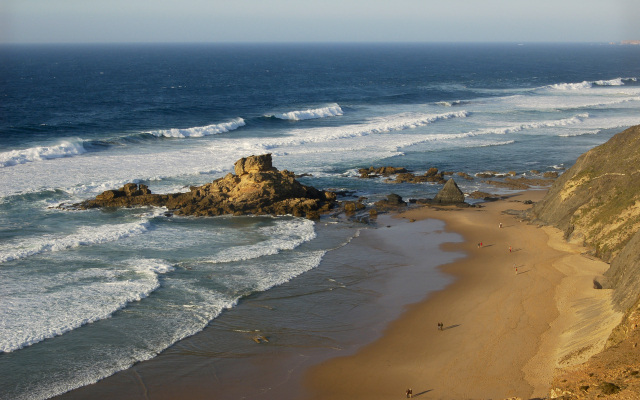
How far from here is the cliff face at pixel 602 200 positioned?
2091 cm

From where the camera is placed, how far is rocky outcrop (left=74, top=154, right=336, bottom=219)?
29297 mm

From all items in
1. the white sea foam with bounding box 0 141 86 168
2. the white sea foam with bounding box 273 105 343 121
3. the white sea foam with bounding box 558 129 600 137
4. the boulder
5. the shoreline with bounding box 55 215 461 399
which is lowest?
the shoreline with bounding box 55 215 461 399

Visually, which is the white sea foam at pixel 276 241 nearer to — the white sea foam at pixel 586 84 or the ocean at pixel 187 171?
the ocean at pixel 187 171

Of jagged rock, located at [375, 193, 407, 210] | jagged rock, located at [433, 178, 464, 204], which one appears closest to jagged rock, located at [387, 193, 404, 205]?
jagged rock, located at [375, 193, 407, 210]

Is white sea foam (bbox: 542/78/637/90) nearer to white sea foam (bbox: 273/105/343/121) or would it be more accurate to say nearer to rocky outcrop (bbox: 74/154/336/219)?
white sea foam (bbox: 273/105/343/121)

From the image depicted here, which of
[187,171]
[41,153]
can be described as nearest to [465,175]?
[187,171]

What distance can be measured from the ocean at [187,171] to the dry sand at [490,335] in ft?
6.62

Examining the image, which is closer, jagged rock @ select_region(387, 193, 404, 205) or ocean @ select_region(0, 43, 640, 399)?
ocean @ select_region(0, 43, 640, 399)

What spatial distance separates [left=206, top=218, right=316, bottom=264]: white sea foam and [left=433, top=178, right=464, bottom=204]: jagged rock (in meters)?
8.44

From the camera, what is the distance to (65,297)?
1806 cm

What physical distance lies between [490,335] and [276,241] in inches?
458

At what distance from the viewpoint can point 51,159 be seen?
3938cm

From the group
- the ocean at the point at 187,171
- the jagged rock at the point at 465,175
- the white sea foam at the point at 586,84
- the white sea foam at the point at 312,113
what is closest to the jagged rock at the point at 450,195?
the ocean at the point at 187,171

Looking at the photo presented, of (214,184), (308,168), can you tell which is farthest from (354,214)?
(308,168)
